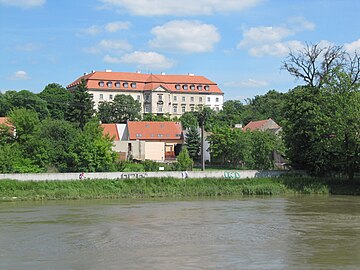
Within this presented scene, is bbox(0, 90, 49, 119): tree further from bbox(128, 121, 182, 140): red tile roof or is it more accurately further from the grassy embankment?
the grassy embankment

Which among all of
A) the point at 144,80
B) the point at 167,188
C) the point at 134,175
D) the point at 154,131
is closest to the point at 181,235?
the point at 167,188

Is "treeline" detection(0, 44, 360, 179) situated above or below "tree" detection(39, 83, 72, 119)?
below

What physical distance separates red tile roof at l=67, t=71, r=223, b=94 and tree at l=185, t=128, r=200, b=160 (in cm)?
4478

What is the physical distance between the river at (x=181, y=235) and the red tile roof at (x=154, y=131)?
113 ft

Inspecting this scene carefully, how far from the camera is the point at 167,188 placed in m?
41.6

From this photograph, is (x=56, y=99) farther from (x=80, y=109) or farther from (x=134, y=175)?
(x=134, y=175)

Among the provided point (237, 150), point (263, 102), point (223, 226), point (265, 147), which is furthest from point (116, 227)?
point (263, 102)

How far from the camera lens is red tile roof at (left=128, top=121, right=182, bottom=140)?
70463 mm

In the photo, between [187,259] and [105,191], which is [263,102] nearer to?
[105,191]

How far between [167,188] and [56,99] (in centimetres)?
6232

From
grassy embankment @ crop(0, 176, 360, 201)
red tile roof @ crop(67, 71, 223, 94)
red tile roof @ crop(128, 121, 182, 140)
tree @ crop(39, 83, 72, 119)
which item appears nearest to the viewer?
grassy embankment @ crop(0, 176, 360, 201)

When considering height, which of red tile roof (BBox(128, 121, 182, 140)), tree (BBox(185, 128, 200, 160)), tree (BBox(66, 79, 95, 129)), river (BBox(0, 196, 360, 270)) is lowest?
river (BBox(0, 196, 360, 270))

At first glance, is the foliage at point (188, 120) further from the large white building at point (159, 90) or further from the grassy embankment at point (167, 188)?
the grassy embankment at point (167, 188)

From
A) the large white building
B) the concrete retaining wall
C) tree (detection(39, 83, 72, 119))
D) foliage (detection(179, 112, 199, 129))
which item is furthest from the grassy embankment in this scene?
the large white building
